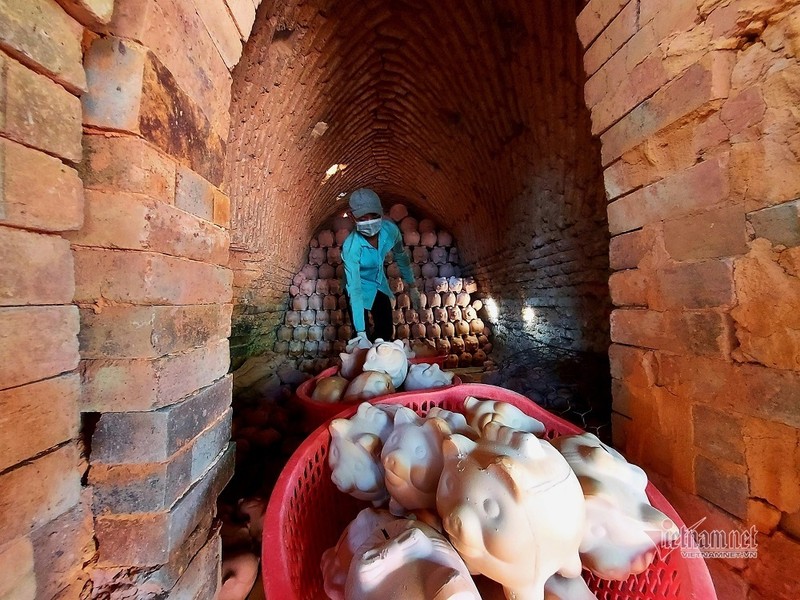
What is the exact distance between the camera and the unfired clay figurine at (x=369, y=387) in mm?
1756

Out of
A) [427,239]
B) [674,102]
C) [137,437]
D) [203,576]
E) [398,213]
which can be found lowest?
[203,576]

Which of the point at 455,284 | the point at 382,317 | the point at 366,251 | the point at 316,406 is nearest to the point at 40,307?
the point at 316,406

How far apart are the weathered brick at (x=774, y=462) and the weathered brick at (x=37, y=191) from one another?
169cm

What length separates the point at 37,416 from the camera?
1.99ft

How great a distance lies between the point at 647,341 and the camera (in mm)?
1200

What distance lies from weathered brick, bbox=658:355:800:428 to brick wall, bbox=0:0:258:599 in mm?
1462

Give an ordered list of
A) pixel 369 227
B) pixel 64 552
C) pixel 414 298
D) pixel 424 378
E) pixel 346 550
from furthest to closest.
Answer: pixel 414 298, pixel 369 227, pixel 424 378, pixel 346 550, pixel 64 552

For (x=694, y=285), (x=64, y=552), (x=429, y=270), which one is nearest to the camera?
(x=64, y=552)

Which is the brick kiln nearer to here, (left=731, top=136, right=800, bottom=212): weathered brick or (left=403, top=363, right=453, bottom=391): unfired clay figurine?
(left=731, top=136, right=800, bottom=212): weathered brick

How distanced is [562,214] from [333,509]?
8.74 feet

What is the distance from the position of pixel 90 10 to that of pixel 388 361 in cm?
172

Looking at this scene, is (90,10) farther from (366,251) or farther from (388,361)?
(366,251)

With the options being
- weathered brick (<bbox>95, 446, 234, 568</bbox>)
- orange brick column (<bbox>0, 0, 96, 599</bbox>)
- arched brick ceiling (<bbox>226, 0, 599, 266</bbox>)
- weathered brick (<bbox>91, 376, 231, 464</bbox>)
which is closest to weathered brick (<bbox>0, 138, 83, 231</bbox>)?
orange brick column (<bbox>0, 0, 96, 599</bbox>)

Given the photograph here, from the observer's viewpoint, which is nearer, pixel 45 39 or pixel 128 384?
pixel 45 39
